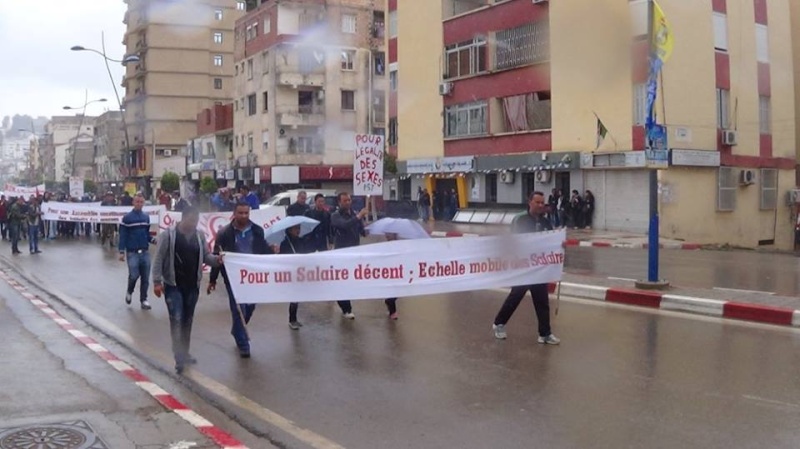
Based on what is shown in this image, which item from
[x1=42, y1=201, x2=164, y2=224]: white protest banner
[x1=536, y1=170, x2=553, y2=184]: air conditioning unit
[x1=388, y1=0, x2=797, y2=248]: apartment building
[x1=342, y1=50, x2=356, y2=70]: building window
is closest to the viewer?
[x1=42, y1=201, x2=164, y2=224]: white protest banner

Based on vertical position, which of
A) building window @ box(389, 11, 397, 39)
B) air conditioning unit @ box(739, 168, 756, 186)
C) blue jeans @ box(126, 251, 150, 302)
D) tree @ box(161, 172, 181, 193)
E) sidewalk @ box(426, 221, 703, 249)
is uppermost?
building window @ box(389, 11, 397, 39)

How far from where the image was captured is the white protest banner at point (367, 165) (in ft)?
58.3

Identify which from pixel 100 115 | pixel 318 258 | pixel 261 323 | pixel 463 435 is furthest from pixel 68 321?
pixel 100 115

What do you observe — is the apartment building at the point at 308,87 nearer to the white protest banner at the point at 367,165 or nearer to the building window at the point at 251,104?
the building window at the point at 251,104

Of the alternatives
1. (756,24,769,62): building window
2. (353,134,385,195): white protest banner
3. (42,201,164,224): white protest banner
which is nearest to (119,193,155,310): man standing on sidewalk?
(353,134,385,195): white protest banner

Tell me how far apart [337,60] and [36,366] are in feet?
76.6

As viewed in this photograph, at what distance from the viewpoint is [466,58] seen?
118 ft

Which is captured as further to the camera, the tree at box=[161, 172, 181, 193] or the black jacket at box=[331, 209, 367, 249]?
the tree at box=[161, 172, 181, 193]

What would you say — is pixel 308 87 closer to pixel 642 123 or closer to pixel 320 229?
pixel 642 123

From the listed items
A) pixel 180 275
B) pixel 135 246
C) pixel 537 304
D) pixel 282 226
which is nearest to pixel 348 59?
pixel 135 246

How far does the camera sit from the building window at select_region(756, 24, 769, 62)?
3033 cm

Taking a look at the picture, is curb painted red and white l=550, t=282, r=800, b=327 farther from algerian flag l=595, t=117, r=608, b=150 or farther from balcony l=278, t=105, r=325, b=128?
balcony l=278, t=105, r=325, b=128

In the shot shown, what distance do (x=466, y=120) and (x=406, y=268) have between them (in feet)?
87.1

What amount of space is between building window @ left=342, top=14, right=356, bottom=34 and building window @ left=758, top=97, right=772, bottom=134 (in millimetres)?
15750
